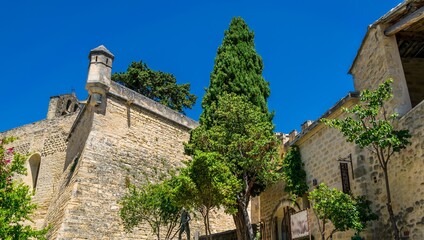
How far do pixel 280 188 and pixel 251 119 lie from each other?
3004 mm

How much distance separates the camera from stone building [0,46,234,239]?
13.9 metres

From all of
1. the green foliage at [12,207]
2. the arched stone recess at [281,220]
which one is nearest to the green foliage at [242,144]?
the arched stone recess at [281,220]

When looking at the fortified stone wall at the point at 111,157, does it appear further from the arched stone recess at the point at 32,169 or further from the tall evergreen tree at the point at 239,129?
the arched stone recess at the point at 32,169

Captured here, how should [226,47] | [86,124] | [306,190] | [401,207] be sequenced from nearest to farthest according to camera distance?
[401,207] < [306,190] < [226,47] < [86,124]

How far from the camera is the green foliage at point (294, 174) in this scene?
1220 cm

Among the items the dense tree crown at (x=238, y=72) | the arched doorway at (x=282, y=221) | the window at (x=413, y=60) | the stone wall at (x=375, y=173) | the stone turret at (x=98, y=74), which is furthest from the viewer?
the stone turret at (x=98, y=74)

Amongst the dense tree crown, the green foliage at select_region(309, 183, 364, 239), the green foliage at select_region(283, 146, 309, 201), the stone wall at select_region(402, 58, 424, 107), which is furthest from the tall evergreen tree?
the stone wall at select_region(402, 58, 424, 107)

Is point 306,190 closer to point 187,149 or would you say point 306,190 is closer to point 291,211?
point 291,211

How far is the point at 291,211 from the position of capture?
43.1ft

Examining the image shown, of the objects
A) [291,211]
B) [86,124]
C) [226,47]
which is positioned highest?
[226,47]

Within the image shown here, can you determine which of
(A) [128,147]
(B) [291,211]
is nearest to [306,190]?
(B) [291,211]

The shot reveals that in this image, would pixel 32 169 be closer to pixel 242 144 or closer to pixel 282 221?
pixel 242 144

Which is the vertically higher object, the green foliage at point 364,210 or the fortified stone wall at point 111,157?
the fortified stone wall at point 111,157

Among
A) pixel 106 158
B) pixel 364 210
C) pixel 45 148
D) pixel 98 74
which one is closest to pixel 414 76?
pixel 364 210
